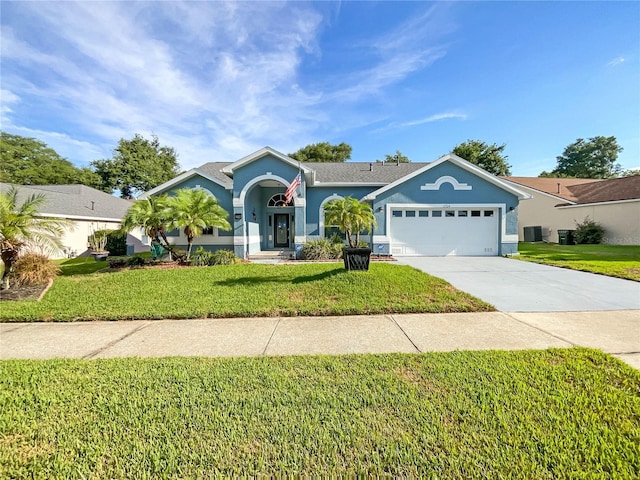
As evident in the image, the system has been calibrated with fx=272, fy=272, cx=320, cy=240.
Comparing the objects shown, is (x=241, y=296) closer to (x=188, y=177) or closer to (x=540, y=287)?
(x=540, y=287)

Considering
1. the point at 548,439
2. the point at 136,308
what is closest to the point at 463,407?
the point at 548,439

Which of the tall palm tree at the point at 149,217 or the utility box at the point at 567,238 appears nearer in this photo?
the tall palm tree at the point at 149,217

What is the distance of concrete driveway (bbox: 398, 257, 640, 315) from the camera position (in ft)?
20.4

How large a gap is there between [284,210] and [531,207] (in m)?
21.7

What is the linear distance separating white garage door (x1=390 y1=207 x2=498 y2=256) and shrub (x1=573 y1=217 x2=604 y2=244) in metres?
10.7

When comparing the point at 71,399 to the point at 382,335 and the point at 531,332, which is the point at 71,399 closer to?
the point at 382,335

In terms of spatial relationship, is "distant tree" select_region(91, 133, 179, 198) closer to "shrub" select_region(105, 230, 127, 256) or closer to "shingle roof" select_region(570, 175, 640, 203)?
"shrub" select_region(105, 230, 127, 256)

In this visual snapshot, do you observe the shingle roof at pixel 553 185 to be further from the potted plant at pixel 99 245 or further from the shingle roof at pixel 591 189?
the potted plant at pixel 99 245

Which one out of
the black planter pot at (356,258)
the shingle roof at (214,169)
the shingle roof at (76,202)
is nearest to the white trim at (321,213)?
the shingle roof at (214,169)

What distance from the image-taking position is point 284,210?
17.4 m

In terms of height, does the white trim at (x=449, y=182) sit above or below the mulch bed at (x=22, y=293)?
above

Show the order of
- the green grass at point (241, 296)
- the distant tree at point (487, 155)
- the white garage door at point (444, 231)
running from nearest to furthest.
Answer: the green grass at point (241, 296) → the white garage door at point (444, 231) → the distant tree at point (487, 155)

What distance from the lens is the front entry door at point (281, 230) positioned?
694 inches

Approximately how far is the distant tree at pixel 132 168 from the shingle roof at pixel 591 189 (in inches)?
1743
